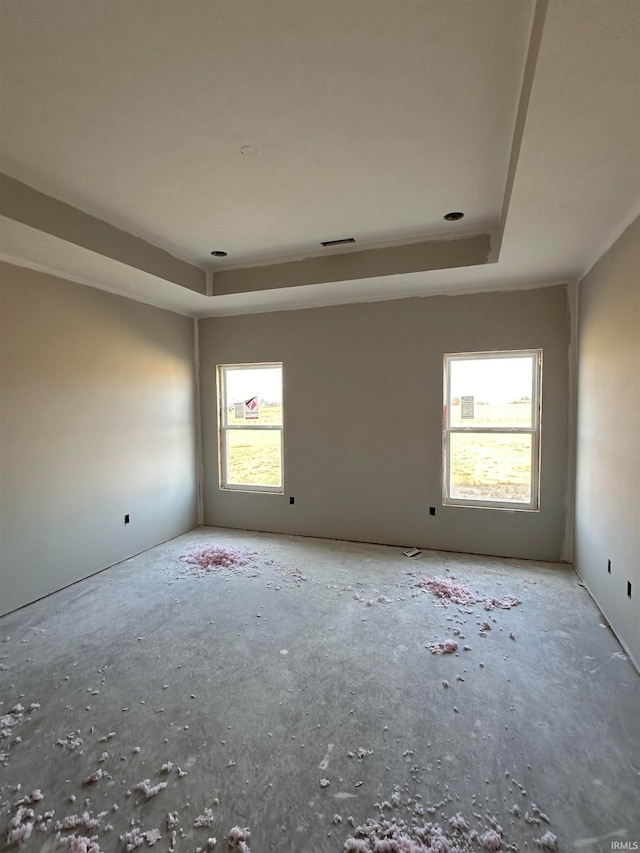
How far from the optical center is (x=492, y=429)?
4023mm

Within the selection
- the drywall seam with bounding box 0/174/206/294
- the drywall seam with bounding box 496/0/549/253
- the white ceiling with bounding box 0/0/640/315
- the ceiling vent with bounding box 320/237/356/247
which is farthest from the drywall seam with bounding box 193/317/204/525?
the drywall seam with bounding box 496/0/549/253

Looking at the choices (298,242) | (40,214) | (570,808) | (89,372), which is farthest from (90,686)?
(298,242)

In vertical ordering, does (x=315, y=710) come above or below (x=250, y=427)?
below

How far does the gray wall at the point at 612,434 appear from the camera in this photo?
2357mm

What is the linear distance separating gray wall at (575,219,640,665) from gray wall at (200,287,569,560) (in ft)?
1.12

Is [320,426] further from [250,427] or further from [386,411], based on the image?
[250,427]

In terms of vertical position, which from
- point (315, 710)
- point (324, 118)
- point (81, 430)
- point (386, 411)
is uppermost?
point (324, 118)

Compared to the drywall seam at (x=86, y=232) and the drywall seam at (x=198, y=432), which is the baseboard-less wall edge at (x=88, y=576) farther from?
the drywall seam at (x=86, y=232)

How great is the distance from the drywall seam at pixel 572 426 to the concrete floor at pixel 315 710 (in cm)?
73

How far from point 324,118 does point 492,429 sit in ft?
10.2

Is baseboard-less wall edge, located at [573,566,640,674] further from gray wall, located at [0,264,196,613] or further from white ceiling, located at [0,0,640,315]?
gray wall, located at [0,264,196,613]

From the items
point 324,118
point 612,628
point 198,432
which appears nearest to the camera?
point 324,118

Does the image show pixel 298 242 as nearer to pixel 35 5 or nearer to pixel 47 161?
pixel 47 161

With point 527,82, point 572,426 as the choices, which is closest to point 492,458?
point 572,426
